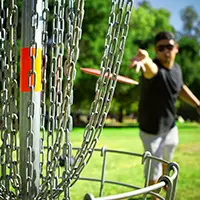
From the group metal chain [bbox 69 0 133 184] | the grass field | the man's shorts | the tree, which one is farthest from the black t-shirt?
the tree

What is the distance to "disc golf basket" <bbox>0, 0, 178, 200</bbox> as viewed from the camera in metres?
1.50

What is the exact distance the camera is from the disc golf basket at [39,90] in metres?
1.50

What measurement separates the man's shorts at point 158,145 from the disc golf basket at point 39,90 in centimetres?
144

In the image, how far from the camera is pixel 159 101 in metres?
3.07

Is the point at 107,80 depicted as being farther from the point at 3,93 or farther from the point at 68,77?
the point at 3,93

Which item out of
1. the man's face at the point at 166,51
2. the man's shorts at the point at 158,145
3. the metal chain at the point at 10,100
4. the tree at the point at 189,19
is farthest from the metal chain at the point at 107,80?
the tree at the point at 189,19

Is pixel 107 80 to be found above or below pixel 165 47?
below

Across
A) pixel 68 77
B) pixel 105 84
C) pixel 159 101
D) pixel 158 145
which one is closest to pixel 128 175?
pixel 158 145

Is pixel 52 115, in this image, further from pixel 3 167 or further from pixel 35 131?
pixel 3 167

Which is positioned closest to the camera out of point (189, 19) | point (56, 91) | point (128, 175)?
point (56, 91)

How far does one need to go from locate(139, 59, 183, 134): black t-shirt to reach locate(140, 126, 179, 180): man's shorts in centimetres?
5

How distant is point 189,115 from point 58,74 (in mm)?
28408

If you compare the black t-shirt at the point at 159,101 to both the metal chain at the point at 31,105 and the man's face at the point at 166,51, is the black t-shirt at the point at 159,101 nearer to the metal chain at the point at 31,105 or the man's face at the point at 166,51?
the man's face at the point at 166,51

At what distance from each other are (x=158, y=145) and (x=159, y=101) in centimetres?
38
